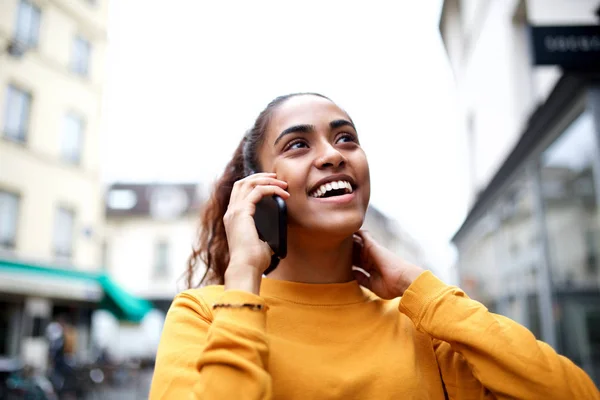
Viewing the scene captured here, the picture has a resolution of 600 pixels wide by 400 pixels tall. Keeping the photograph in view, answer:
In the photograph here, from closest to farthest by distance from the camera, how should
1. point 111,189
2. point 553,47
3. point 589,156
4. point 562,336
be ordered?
point 553,47 < point 589,156 < point 562,336 < point 111,189

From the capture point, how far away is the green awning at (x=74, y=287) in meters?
11.0

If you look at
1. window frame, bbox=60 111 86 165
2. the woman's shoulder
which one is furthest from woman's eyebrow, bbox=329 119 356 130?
window frame, bbox=60 111 86 165

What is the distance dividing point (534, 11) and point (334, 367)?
532 cm

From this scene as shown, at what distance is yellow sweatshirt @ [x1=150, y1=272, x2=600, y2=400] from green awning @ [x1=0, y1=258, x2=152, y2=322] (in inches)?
439

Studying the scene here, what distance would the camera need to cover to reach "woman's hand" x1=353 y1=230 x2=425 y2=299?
1.48 m

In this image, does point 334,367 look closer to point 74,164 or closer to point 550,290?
point 550,290

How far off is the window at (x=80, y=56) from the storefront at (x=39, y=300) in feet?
17.8

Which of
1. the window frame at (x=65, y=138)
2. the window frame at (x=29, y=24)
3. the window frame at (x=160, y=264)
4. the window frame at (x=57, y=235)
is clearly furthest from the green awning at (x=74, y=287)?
the window frame at (x=160, y=264)

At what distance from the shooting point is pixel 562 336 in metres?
4.65

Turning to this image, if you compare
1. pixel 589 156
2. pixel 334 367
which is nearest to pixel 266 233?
pixel 334 367

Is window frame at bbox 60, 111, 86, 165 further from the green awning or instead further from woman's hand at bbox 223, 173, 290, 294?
woman's hand at bbox 223, 173, 290, 294

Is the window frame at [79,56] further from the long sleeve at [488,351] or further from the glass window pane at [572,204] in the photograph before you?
the long sleeve at [488,351]

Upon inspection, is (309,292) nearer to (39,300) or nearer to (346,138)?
(346,138)

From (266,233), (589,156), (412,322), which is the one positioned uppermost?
(589,156)
